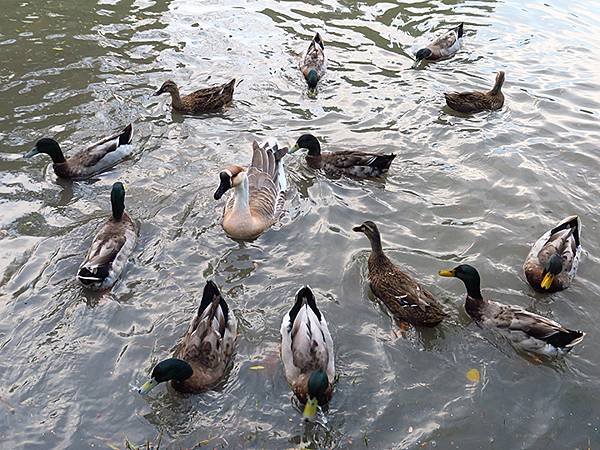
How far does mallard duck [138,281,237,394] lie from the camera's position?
6004 mm

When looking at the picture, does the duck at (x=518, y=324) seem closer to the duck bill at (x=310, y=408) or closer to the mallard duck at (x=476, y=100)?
the duck bill at (x=310, y=408)

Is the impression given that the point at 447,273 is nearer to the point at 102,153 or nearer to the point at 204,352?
the point at 204,352

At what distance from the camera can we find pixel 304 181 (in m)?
10.1

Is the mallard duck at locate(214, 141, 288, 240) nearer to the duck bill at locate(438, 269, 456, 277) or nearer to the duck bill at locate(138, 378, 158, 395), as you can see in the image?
the duck bill at locate(438, 269, 456, 277)

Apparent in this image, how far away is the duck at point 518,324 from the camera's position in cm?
659

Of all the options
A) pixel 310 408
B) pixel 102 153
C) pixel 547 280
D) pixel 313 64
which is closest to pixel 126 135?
pixel 102 153

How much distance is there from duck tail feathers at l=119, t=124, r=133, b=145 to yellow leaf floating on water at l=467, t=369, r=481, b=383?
6601 mm

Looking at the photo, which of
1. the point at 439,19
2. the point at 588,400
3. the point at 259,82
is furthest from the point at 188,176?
the point at 439,19

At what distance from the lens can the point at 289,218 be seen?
29.9 ft

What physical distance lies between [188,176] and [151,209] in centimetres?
100

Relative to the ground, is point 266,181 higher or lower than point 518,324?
lower

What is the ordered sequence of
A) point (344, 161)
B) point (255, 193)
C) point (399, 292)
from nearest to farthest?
point (399, 292), point (255, 193), point (344, 161)

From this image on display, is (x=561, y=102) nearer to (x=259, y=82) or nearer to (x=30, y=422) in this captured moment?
(x=259, y=82)

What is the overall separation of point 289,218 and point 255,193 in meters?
0.67
